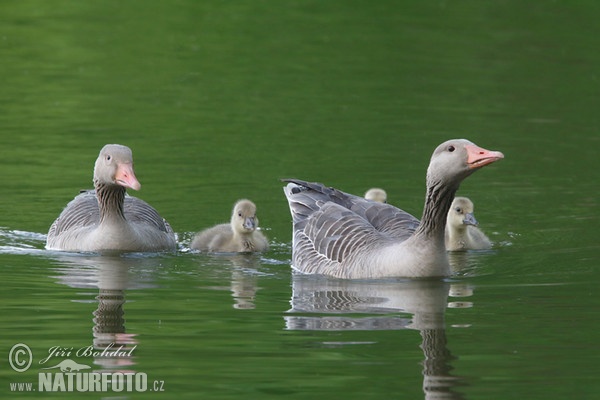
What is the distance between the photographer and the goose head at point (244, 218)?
50.9ft

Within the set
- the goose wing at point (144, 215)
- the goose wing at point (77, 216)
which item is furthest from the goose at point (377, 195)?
the goose wing at point (77, 216)

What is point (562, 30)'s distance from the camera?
3098 cm

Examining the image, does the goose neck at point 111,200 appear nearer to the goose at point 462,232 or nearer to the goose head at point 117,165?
the goose head at point 117,165

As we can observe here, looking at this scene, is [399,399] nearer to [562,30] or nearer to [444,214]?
[444,214]

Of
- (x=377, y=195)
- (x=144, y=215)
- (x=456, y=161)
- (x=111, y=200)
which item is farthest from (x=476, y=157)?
(x=144, y=215)

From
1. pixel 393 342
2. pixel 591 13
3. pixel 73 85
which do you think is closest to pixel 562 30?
pixel 591 13

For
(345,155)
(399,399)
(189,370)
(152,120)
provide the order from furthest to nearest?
1. (152,120)
2. (345,155)
3. (189,370)
4. (399,399)

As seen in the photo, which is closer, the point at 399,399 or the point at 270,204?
the point at 399,399

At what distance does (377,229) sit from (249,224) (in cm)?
154

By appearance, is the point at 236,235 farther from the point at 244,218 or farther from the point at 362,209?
the point at 362,209

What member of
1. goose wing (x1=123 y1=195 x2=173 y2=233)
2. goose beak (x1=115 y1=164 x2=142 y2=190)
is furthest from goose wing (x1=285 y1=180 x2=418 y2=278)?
goose beak (x1=115 y1=164 x2=142 y2=190)

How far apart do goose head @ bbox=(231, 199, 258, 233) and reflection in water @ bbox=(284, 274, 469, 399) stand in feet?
4.06

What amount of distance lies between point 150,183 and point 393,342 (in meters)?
8.05

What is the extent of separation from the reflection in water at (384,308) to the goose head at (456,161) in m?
1.08
